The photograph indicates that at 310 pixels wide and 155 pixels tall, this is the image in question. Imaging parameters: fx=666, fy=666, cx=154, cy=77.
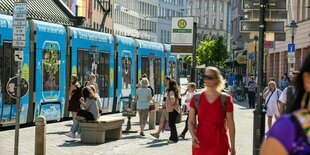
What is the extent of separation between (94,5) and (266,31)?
63.7m

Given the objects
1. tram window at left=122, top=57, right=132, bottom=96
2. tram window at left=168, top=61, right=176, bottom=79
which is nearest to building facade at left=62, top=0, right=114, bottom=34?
tram window at left=168, top=61, right=176, bottom=79

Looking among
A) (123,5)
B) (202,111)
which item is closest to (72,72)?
(202,111)

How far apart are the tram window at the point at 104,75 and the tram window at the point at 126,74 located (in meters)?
1.70

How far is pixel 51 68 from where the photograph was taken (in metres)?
19.7

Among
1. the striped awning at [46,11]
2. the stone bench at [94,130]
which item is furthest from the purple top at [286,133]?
the striped awning at [46,11]

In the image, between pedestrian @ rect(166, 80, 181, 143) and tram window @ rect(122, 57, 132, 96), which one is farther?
tram window @ rect(122, 57, 132, 96)

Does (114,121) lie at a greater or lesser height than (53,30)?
lesser

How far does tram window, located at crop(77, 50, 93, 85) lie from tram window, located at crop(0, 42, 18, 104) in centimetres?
488

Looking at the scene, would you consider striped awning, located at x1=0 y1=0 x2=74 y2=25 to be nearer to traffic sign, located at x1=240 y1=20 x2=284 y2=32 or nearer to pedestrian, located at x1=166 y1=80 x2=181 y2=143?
pedestrian, located at x1=166 y1=80 x2=181 y2=143

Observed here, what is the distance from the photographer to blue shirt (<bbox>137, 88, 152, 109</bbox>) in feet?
58.2

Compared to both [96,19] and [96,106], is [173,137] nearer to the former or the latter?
[96,106]

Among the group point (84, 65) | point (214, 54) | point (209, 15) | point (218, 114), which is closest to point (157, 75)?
point (84, 65)

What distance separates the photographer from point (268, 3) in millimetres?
12273

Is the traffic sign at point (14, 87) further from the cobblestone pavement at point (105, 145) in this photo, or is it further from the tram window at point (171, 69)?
the tram window at point (171, 69)
